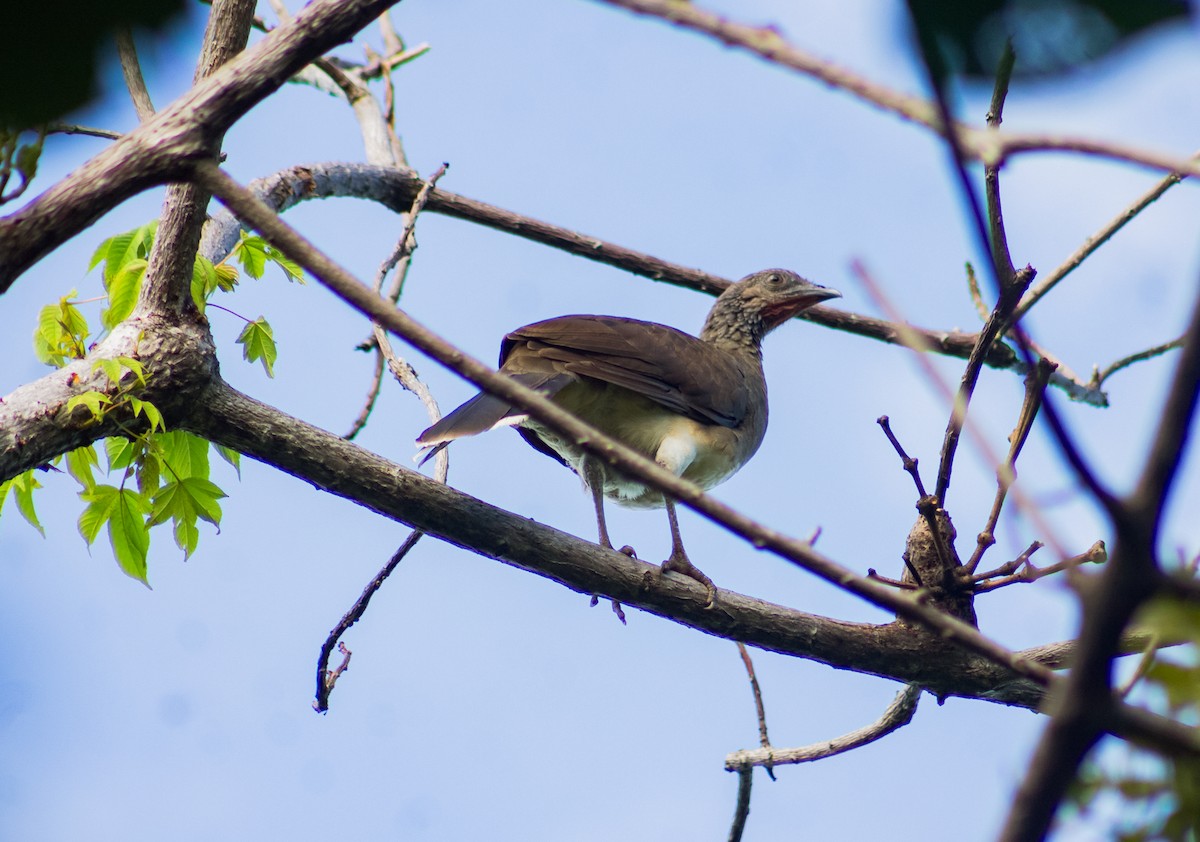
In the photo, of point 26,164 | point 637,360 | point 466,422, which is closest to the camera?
point 26,164

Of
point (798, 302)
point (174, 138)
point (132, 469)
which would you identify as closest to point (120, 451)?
point (132, 469)

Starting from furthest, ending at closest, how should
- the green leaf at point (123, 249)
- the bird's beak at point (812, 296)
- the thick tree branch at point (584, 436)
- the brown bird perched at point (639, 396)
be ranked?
the bird's beak at point (812, 296), the brown bird perched at point (639, 396), the green leaf at point (123, 249), the thick tree branch at point (584, 436)

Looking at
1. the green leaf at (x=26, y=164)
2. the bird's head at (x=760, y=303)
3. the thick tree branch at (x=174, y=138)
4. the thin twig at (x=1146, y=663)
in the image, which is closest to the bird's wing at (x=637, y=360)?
the bird's head at (x=760, y=303)

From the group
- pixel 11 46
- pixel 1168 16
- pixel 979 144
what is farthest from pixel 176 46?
pixel 979 144

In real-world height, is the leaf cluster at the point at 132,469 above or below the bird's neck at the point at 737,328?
below

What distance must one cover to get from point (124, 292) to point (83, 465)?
1.58ft

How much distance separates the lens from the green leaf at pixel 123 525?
312 cm

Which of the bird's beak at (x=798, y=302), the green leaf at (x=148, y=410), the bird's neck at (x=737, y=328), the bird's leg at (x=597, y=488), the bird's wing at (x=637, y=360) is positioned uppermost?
the bird's beak at (x=798, y=302)

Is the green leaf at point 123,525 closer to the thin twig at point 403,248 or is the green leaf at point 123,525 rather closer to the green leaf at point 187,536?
the green leaf at point 187,536

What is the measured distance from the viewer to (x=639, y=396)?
4938 millimetres

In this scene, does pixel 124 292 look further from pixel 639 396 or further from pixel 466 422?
pixel 639 396

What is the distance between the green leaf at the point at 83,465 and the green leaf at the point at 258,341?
577mm

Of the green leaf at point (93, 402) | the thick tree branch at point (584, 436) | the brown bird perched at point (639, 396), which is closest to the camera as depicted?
the thick tree branch at point (584, 436)

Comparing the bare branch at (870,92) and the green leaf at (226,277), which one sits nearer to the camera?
the bare branch at (870,92)
